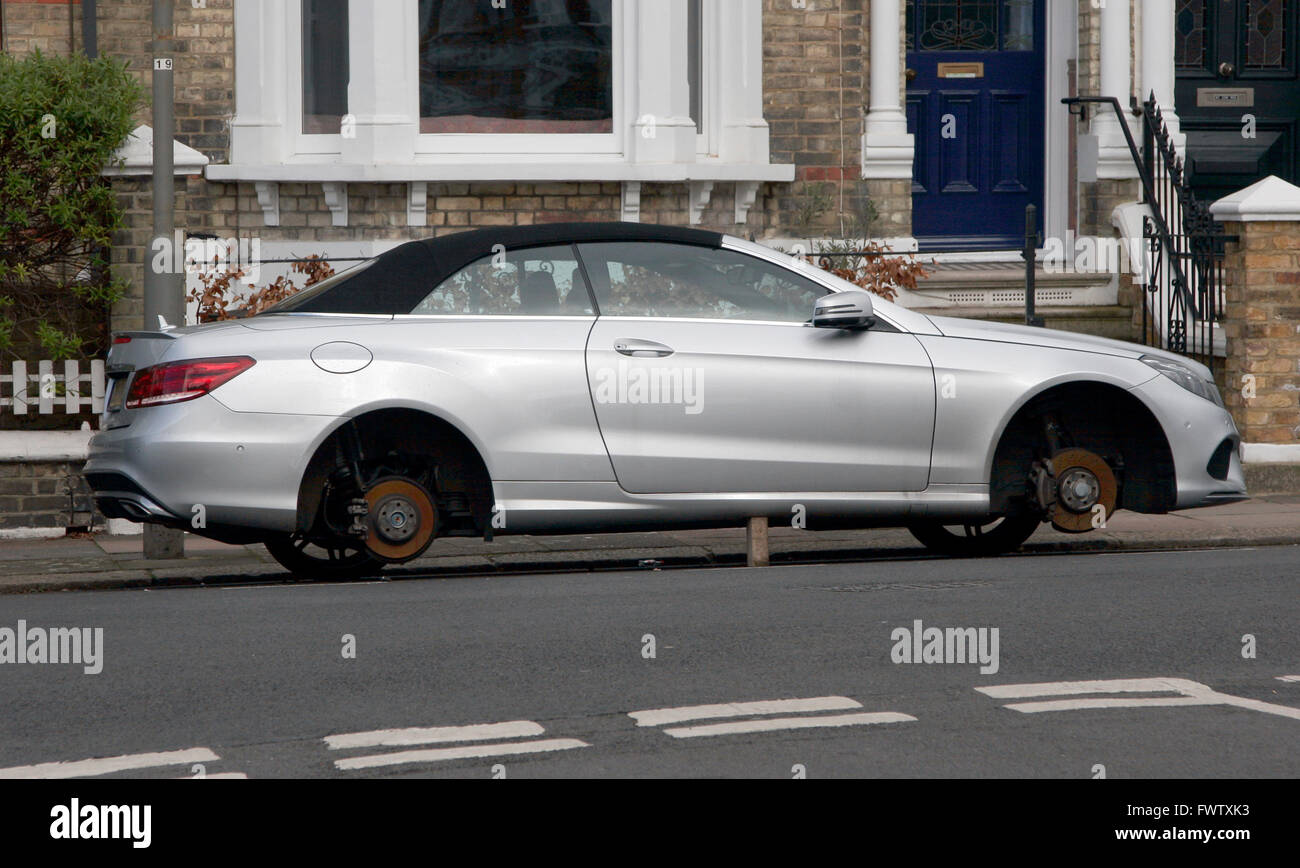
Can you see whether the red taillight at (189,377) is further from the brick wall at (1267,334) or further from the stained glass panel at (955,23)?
the stained glass panel at (955,23)

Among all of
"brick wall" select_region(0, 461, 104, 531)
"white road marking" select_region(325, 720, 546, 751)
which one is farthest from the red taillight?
"brick wall" select_region(0, 461, 104, 531)

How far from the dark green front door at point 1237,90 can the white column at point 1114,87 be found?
0.76m

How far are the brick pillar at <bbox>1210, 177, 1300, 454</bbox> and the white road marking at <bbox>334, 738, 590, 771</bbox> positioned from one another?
7.74 m

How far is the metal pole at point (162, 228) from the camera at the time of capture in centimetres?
909

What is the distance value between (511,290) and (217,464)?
60.0 inches

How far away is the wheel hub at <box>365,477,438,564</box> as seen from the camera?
7.76m

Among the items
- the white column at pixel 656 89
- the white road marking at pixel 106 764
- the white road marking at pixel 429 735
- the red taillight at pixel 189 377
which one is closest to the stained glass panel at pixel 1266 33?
the white column at pixel 656 89

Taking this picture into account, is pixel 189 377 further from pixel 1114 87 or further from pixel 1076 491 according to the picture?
pixel 1114 87

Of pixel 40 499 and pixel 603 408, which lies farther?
pixel 40 499

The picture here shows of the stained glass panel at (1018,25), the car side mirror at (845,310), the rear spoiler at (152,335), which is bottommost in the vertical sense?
the rear spoiler at (152,335)

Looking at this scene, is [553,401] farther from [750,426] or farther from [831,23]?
[831,23]

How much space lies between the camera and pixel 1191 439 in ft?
27.3

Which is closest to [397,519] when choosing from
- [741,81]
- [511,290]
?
[511,290]

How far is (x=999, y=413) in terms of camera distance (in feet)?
26.6
